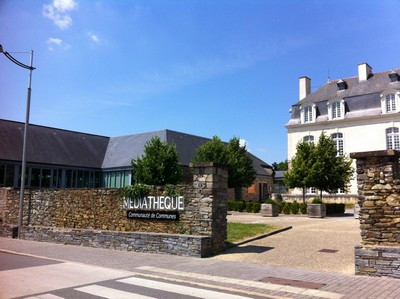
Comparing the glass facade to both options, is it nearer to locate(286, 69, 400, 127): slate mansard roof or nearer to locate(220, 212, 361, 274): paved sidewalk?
locate(220, 212, 361, 274): paved sidewalk

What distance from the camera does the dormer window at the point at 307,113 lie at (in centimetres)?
4619

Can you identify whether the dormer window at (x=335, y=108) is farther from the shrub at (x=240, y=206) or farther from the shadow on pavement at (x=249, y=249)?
the shadow on pavement at (x=249, y=249)

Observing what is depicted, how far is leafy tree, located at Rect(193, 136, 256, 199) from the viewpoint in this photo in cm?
3422

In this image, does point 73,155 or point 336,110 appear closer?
point 73,155

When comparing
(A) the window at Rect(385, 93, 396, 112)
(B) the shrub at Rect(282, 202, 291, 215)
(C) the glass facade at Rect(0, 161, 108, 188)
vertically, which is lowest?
(B) the shrub at Rect(282, 202, 291, 215)

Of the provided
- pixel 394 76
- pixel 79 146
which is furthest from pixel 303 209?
pixel 79 146

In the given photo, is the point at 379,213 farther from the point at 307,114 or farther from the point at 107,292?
the point at 307,114

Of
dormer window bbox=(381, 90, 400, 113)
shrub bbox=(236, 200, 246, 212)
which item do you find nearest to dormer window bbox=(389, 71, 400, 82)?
dormer window bbox=(381, 90, 400, 113)

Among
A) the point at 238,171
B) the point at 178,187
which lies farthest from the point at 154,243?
the point at 238,171

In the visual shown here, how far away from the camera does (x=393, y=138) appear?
40438 mm

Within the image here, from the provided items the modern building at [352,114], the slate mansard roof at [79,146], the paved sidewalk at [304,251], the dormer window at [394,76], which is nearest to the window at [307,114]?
the modern building at [352,114]

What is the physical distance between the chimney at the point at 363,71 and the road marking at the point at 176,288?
142 feet

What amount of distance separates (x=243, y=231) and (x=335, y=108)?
33188 millimetres

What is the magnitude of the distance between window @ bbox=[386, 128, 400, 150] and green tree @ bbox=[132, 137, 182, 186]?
24.9 m
